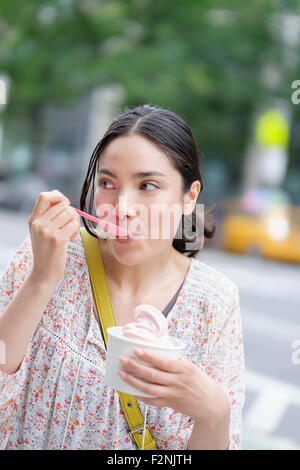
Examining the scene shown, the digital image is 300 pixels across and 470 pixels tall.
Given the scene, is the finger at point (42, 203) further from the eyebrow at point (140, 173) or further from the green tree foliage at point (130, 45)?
the green tree foliage at point (130, 45)

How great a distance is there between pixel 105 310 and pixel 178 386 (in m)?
0.42

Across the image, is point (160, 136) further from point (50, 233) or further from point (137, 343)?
point (137, 343)

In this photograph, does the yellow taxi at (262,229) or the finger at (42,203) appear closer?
the finger at (42,203)

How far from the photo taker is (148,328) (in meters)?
1.38

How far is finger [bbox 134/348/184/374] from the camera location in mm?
1278

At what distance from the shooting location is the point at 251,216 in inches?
567

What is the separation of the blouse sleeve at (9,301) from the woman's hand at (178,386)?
1.37 ft

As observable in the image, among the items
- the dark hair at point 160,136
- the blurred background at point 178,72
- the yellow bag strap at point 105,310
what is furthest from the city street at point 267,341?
the dark hair at point 160,136

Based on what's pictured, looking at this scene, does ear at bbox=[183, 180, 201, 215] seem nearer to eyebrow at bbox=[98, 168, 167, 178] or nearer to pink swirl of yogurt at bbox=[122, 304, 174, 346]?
eyebrow at bbox=[98, 168, 167, 178]

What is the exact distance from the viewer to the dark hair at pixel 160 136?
1.73 metres

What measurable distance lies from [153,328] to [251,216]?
43.5 ft

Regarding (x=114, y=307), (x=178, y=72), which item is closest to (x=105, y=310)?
(x=114, y=307)

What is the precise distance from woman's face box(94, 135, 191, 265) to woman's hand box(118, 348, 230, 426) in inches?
16.6

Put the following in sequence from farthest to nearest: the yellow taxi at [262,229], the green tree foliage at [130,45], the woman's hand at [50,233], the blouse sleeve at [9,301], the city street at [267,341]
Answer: the green tree foliage at [130,45] < the yellow taxi at [262,229] < the city street at [267,341] < the blouse sleeve at [9,301] < the woman's hand at [50,233]
